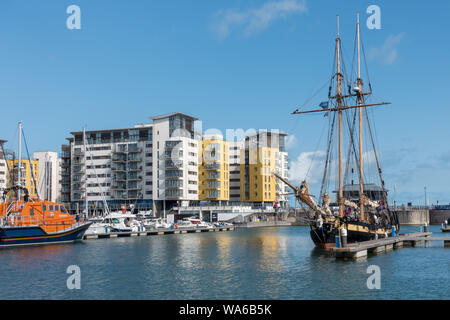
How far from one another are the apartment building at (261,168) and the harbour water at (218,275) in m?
110

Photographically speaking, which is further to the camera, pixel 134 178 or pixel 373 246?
pixel 134 178

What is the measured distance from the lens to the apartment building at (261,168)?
170625mm

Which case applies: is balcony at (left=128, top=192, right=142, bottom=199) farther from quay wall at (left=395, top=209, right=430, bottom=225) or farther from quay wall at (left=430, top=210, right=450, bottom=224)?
quay wall at (left=430, top=210, right=450, bottom=224)

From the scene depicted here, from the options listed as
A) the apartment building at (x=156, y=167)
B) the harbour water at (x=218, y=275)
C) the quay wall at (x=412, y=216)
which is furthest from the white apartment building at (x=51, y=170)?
the harbour water at (x=218, y=275)

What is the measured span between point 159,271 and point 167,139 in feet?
A: 356

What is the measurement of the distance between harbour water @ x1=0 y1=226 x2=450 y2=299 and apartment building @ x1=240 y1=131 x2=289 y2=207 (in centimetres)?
11028

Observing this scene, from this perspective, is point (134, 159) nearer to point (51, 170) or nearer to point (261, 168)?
point (261, 168)

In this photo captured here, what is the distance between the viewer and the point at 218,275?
134ft

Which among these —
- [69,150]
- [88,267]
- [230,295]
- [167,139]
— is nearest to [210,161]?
[167,139]

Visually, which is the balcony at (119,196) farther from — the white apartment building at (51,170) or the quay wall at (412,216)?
the quay wall at (412,216)

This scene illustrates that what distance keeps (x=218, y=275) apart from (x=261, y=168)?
130073 mm

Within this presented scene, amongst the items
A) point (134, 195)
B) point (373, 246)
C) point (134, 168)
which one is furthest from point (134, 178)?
point (373, 246)

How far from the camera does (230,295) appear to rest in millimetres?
32406

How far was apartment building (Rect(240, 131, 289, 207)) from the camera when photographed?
560 ft
